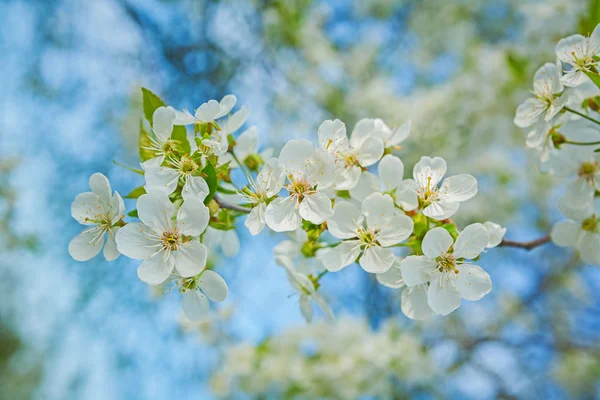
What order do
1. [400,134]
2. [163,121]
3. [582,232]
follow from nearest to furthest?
[163,121], [400,134], [582,232]

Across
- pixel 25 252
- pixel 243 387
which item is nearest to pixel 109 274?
pixel 25 252

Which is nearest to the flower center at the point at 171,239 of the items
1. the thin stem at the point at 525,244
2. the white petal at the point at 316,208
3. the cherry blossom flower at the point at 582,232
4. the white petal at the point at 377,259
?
the white petal at the point at 316,208

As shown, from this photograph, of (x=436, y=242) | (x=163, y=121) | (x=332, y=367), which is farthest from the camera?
(x=332, y=367)

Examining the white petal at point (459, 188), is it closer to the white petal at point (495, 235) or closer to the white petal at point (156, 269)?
the white petal at point (495, 235)

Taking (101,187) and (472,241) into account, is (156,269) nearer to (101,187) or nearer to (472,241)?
(101,187)

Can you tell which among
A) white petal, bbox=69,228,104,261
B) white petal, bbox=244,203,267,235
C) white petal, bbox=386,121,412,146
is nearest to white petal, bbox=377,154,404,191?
white petal, bbox=386,121,412,146

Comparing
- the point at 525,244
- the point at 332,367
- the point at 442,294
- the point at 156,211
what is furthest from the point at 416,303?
the point at 332,367
